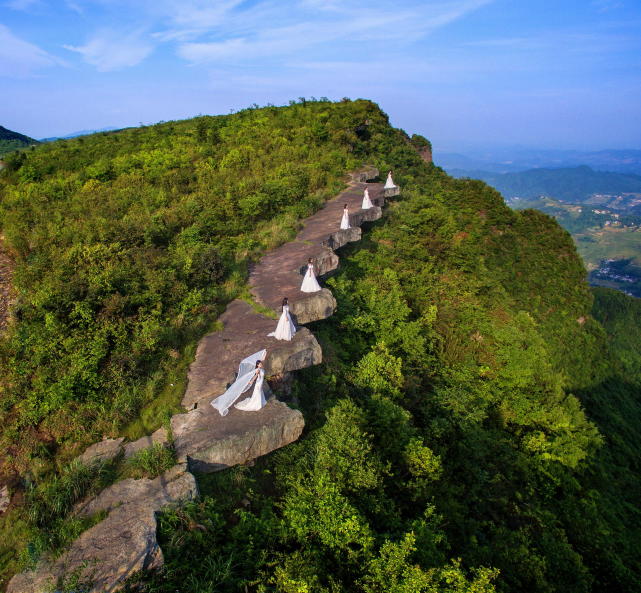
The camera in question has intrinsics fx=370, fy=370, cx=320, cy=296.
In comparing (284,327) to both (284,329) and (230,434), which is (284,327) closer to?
(284,329)

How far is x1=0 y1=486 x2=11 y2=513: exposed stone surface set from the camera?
531cm

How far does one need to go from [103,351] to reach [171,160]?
14.4 metres

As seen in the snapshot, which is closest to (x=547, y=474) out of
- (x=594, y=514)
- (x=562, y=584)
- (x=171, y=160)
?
(x=594, y=514)

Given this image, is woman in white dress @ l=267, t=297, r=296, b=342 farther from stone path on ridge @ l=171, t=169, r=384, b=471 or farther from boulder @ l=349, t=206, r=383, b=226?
boulder @ l=349, t=206, r=383, b=226

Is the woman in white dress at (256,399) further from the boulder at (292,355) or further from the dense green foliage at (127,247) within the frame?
the dense green foliage at (127,247)

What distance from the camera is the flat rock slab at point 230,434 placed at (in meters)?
5.97

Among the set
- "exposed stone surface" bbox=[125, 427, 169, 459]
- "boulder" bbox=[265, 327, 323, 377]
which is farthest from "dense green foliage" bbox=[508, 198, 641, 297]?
"exposed stone surface" bbox=[125, 427, 169, 459]

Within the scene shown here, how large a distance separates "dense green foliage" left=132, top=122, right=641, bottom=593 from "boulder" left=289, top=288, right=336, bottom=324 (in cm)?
90

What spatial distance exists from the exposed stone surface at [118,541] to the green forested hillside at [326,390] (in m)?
0.26

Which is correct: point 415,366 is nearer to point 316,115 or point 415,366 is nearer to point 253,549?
point 253,549

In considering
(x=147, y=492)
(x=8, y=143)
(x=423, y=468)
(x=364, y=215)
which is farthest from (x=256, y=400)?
(x=8, y=143)

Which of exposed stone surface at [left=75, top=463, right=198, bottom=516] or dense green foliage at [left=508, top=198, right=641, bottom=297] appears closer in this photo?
exposed stone surface at [left=75, top=463, right=198, bottom=516]

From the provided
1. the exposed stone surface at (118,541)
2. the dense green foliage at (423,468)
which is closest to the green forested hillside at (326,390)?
the dense green foliage at (423,468)

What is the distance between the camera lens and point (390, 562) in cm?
502
